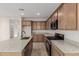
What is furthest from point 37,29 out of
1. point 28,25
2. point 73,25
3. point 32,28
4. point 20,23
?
point 73,25

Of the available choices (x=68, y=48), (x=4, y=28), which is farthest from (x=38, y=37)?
(x=68, y=48)

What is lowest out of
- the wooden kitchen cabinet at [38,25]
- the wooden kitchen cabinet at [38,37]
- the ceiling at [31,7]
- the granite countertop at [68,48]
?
the wooden kitchen cabinet at [38,37]

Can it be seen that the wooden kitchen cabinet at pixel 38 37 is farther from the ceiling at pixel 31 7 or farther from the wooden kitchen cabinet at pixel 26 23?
the ceiling at pixel 31 7

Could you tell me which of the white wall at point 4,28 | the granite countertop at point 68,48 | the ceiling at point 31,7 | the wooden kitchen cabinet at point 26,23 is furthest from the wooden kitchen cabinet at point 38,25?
the granite countertop at point 68,48

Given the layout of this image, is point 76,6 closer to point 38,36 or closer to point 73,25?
point 73,25

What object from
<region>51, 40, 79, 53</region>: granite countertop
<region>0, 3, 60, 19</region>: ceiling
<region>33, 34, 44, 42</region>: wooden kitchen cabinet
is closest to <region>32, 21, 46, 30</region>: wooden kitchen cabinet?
<region>33, 34, 44, 42</region>: wooden kitchen cabinet

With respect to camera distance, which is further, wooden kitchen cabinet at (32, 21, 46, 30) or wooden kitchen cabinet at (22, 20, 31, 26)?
wooden kitchen cabinet at (32, 21, 46, 30)

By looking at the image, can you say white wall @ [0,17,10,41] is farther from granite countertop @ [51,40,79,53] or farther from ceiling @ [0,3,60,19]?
granite countertop @ [51,40,79,53]

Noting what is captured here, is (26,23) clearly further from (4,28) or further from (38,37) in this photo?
(4,28)

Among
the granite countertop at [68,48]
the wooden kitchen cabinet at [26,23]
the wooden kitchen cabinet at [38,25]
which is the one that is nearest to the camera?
the granite countertop at [68,48]

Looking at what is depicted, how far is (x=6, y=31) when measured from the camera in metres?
9.73

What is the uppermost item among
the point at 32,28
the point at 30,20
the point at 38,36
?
the point at 30,20

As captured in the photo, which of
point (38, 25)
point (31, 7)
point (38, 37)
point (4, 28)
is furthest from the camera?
point (38, 25)

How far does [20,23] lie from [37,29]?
101 inches
